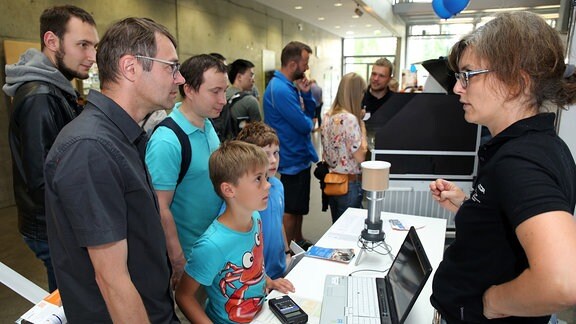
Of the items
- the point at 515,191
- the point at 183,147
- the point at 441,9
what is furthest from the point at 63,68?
the point at 441,9

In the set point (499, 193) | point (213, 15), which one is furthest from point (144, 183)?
point (213, 15)

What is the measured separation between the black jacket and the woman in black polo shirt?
156cm

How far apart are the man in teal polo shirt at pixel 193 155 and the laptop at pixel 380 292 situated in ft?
2.08

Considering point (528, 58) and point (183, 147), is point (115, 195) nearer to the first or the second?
point (183, 147)

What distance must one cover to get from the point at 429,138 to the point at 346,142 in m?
0.57

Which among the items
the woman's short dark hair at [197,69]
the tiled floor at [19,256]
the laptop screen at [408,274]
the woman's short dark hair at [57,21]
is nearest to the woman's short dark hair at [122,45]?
the woman's short dark hair at [197,69]

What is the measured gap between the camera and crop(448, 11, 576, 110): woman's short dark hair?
2.61 ft

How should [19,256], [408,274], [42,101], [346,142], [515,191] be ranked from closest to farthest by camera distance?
[515,191], [408,274], [42,101], [346,142], [19,256]

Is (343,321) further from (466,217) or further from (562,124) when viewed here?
(562,124)

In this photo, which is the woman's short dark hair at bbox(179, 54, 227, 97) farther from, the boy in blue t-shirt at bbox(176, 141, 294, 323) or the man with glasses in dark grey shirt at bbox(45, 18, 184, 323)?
the man with glasses in dark grey shirt at bbox(45, 18, 184, 323)

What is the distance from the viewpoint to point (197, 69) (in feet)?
5.60

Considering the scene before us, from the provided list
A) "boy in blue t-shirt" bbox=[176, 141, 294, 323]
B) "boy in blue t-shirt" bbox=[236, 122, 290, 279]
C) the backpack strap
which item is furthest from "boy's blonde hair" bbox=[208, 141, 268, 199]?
"boy in blue t-shirt" bbox=[236, 122, 290, 279]

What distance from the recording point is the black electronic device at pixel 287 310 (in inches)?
50.4

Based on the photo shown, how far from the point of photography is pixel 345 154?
272 centimetres
